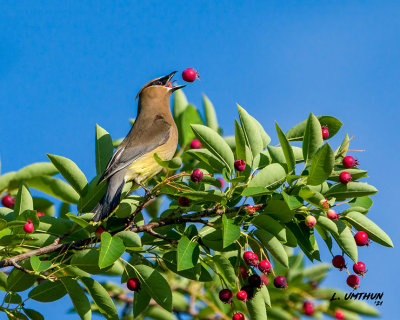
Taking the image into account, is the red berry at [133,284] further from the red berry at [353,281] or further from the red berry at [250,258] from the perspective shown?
the red berry at [353,281]

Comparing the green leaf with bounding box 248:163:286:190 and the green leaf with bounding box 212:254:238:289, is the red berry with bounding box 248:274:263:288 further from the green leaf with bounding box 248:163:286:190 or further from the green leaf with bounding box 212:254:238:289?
the green leaf with bounding box 248:163:286:190

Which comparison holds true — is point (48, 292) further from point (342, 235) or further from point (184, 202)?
point (342, 235)

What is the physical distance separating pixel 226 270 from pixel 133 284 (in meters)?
0.54

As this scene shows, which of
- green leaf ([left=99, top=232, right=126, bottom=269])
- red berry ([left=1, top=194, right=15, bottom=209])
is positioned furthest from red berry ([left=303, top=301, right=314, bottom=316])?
green leaf ([left=99, top=232, right=126, bottom=269])

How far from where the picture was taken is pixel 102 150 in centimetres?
421

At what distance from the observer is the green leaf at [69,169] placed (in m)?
3.80

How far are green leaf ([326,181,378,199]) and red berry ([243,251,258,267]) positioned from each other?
0.51m

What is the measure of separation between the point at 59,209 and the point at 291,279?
2.21m

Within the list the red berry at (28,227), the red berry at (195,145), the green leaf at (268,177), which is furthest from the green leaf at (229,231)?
the red berry at (195,145)

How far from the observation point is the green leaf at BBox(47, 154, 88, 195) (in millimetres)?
3801

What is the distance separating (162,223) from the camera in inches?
141

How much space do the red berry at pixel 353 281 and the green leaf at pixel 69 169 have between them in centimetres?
168

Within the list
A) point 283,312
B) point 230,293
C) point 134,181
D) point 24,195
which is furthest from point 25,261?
point 283,312

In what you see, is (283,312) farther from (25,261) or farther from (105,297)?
(25,261)
